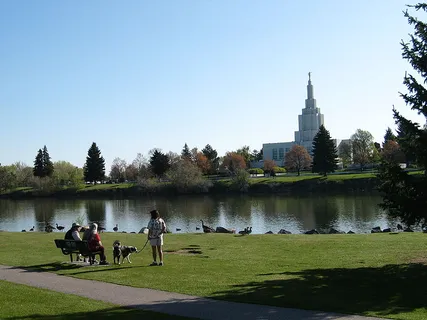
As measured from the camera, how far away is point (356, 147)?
9750cm

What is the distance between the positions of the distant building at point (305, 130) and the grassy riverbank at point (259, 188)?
5572 centimetres

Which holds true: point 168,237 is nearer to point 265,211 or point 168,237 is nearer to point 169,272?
point 169,272

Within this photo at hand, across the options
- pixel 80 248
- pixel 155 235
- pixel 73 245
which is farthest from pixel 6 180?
pixel 155 235

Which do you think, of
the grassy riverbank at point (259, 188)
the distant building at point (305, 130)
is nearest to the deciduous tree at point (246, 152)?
the distant building at point (305, 130)

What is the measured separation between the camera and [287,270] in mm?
12641

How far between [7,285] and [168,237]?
1130 cm

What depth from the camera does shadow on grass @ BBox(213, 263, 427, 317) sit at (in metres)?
8.66

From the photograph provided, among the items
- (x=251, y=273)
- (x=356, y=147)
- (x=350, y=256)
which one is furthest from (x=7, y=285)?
(x=356, y=147)

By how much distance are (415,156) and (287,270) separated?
4.49 metres

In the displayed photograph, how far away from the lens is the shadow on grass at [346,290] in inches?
341

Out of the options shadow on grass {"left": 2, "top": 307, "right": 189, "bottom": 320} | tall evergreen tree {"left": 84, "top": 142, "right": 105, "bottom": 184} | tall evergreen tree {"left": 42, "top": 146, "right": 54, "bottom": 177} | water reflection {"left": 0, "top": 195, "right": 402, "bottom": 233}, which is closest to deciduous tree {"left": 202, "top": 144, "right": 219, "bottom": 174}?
tall evergreen tree {"left": 84, "top": 142, "right": 105, "bottom": 184}

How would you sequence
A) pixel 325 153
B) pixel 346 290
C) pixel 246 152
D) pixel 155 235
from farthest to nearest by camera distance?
pixel 246 152, pixel 325 153, pixel 155 235, pixel 346 290

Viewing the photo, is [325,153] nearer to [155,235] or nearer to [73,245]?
[155,235]

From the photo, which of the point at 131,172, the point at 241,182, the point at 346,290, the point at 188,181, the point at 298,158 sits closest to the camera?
the point at 346,290
